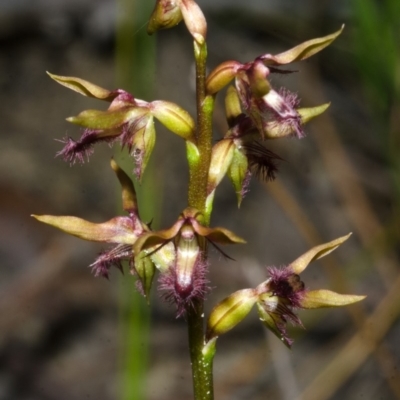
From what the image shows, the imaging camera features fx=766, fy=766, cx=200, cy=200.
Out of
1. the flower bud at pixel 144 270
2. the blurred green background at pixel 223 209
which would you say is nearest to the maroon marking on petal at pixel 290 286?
the flower bud at pixel 144 270

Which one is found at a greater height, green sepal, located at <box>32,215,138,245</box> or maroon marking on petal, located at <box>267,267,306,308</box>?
green sepal, located at <box>32,215,138,245</box>

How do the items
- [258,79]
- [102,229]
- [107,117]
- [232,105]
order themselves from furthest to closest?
[232,105]
[102,229]
[107,117]
[258,79]

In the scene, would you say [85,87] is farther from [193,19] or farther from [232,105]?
[232,105]

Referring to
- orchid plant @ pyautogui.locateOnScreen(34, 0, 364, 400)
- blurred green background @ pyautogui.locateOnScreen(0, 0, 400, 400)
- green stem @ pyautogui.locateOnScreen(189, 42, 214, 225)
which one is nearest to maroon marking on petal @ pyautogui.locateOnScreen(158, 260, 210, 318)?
orchid plant @ pyautogui.locateOnScreen(34, 0, 364, 400)

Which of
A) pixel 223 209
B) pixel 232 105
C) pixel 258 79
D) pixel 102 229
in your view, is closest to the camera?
pixel 258 79

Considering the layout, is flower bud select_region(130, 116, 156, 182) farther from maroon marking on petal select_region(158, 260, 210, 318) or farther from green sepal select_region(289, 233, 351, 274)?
green sepal select_region(289, 233, 351, 274)

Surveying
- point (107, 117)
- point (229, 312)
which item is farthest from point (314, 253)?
point (107, 117)

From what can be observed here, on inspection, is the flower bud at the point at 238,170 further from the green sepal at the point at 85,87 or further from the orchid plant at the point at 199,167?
the green sepal at the point at 85,87
